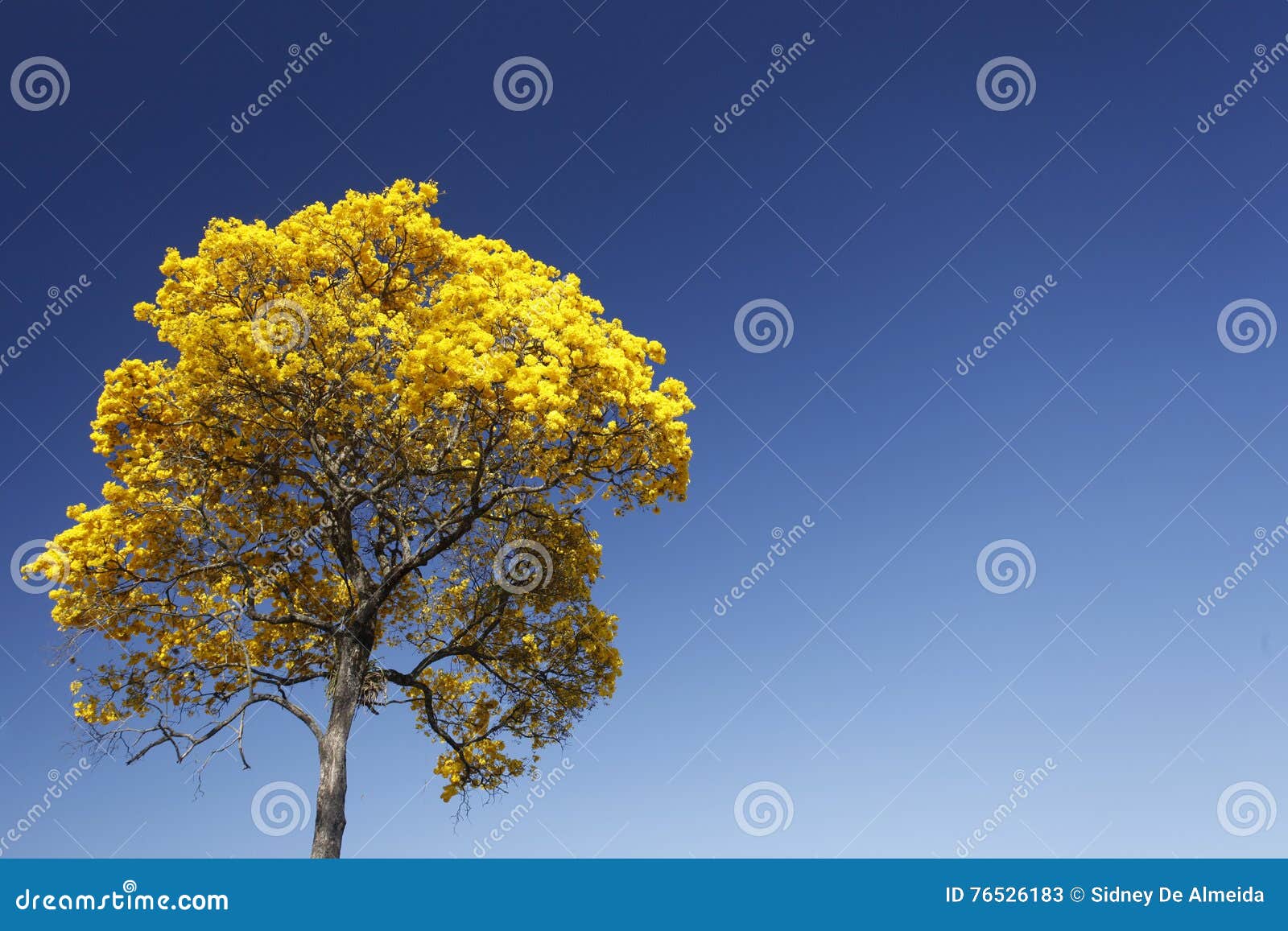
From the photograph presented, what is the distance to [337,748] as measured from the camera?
14008 millimetres

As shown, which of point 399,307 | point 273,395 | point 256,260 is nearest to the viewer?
point 273,395

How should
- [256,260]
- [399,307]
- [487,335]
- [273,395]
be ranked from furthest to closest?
[399,307] < [256,260] < [273,395] < [487,335]

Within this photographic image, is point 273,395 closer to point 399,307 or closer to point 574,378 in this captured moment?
point 399,307

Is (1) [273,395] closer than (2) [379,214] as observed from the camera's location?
Yes

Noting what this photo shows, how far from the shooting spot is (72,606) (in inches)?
586

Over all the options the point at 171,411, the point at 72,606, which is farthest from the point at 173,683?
the point at 171,411

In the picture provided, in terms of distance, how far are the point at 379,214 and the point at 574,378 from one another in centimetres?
511

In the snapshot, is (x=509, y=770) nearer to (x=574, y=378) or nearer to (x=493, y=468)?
(x=493, y=468)

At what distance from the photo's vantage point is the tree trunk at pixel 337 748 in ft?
44.1

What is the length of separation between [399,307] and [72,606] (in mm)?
6944

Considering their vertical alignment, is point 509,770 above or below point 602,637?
below

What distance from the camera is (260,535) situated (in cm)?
1549

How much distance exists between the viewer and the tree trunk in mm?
13453

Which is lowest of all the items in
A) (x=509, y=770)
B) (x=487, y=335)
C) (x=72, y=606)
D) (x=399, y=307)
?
(x=72, y=606)
